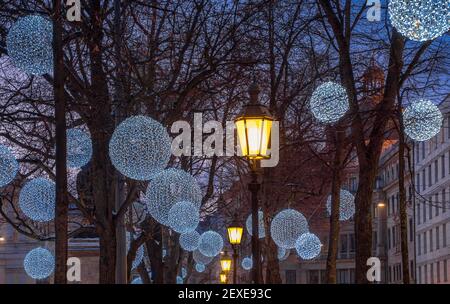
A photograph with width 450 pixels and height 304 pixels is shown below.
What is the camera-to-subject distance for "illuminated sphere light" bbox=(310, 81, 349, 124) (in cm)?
1716

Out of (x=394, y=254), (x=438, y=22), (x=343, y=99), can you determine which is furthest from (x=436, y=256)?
(x=438, y=22)

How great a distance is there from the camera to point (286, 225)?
96.3ft

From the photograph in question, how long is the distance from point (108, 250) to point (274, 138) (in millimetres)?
6197

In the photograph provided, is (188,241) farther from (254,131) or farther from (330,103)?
(254,131)

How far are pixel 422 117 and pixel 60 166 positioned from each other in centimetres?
778

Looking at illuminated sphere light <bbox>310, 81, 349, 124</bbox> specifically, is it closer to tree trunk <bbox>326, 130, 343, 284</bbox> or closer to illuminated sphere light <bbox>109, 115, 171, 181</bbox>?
illuminated sphere light <bbox>109, 115, 171, 181</bbox>

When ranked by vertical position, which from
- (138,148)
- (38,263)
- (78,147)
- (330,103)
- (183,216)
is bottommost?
(38,263)

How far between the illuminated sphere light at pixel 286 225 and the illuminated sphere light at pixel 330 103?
35.0ft

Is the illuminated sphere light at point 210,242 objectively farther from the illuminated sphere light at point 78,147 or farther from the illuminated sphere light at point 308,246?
the illuminated sphere light at point 78,147

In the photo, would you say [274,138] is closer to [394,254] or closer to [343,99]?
[343,99]

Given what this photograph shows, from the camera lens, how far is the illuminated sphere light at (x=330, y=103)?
17.2 metres

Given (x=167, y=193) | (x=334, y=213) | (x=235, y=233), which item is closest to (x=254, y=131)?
(x=235, y=233)

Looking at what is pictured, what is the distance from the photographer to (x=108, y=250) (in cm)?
1772

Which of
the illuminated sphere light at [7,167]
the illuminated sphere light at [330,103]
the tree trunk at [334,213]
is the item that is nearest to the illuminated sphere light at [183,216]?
the tree trunk at [334,213]
